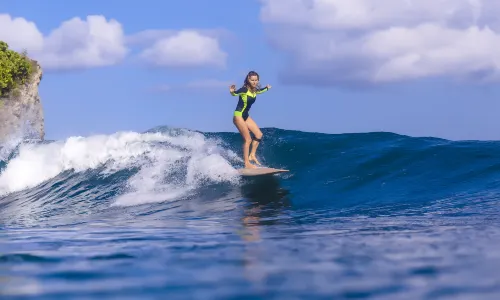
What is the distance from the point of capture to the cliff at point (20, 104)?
84.1 feet

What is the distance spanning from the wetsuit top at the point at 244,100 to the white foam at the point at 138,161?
967 millimetres

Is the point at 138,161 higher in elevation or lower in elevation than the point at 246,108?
lower

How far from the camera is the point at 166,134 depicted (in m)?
14.0

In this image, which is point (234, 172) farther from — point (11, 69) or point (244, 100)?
point (11, 69)

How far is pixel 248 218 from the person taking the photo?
7445 millimetres

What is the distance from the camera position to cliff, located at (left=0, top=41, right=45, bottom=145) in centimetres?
2565

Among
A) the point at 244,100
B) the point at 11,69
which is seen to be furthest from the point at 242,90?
the point at 11,69

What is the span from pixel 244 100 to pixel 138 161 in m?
3.08

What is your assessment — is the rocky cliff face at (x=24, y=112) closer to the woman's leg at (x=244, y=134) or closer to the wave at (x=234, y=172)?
the wave at (x=234, y=172)

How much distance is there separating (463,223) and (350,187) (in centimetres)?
432

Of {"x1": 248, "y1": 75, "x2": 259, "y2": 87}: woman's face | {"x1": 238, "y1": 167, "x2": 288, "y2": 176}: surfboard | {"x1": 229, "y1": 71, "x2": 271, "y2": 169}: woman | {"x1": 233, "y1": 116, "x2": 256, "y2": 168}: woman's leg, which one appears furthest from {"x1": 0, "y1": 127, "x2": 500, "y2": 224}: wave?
{"x1": 248, "y1": 75, "x2": 259, "y2": 87}: woman's face

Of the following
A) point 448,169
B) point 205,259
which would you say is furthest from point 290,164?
point 205,259

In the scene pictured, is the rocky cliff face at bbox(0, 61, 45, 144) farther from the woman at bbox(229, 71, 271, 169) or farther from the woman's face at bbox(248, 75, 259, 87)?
the woman's face at bbox(248, 75, 259, 87)

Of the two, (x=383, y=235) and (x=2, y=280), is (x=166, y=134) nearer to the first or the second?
(x=383, y=235)
